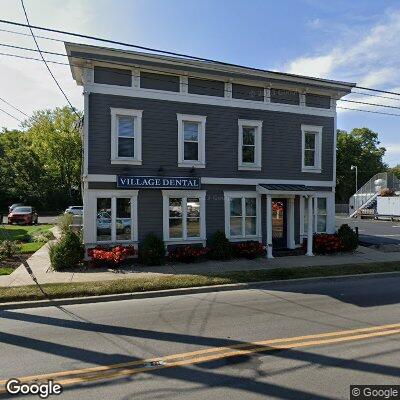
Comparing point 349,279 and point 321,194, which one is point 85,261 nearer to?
point 349,279

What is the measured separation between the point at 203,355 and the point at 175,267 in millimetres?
7849

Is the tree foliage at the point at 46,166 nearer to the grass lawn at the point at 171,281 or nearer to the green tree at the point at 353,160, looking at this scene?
the grass lawn at the point at 171,281

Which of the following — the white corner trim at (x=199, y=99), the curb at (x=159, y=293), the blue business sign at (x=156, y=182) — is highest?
the white corner trim at (x=199, y=99)

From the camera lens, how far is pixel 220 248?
1502 cm

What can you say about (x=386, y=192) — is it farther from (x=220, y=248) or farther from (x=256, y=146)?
(x=220, y=248)

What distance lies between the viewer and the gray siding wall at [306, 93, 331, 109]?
17.6m

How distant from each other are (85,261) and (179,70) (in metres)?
8.21

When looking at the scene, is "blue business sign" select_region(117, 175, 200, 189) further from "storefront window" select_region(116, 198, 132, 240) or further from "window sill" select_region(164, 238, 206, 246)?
"window sill" select_region(164, 238, 206, 246)

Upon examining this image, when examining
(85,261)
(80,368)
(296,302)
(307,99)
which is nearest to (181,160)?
(85,261)

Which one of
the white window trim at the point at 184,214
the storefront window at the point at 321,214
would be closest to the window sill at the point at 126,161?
the white window trim at the point at 184,214

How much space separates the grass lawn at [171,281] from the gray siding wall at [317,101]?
7962mm

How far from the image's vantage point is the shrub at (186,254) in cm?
1446

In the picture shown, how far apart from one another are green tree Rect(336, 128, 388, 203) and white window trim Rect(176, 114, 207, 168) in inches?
2292

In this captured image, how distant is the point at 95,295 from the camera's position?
9602 mm
